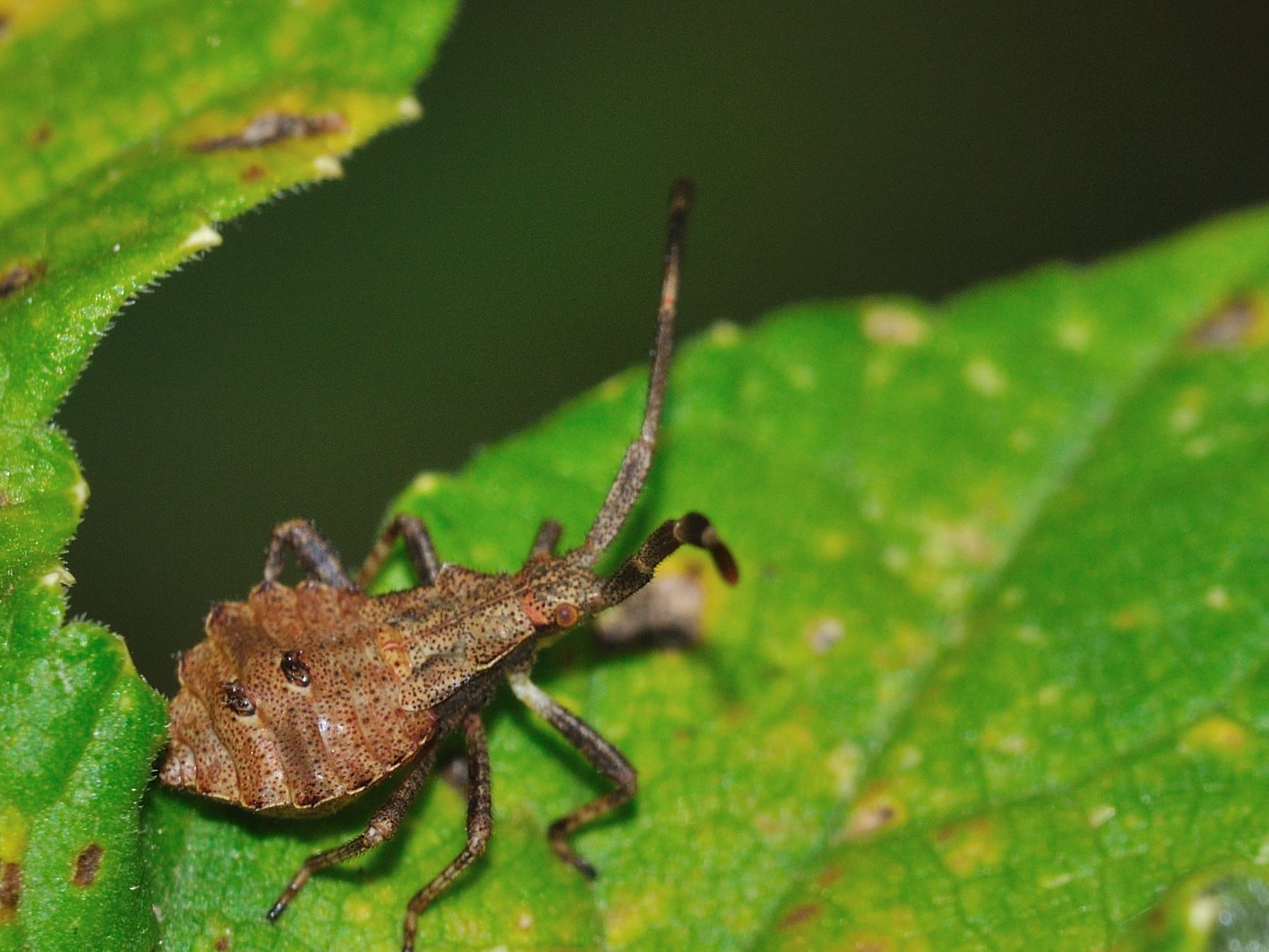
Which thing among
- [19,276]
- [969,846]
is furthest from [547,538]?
[19,276]

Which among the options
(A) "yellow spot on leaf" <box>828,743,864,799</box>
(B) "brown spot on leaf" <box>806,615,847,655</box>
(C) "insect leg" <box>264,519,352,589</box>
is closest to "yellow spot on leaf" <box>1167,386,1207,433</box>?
(B) "brown spot on leaf" <box>806,615,847,655</box>

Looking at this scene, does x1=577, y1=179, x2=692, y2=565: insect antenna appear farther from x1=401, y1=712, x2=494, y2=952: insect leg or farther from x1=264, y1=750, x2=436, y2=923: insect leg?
x1=264, y1=750, x2=436, y2=923: insect leg

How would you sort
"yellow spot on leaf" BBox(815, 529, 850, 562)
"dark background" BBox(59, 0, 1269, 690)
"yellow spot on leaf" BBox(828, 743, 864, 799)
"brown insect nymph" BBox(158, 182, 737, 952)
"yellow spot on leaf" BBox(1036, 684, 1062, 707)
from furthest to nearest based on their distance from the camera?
"dark background" BBox(59, 0, 1269, 690), "yellow spot on leaf" BBox(815, 529, 850, 562), "yellow spot on leaf" BBox(1036, 684, 1062, 707), "yellow spot on leaf" BBox(828, 743, 864, 799), "brown insect nymph" BBox(158, 182, 737, 952)

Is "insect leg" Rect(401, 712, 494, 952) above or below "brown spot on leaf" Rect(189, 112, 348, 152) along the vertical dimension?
below

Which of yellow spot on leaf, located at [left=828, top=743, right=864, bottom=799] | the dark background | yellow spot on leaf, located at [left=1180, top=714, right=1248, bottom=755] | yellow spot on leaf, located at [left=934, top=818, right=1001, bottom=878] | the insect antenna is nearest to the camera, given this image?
yellow spot on leaf, located at [left=934, top=818, right=1001, bottom=878]

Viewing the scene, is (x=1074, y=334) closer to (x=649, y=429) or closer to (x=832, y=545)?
(x=832, y=545)

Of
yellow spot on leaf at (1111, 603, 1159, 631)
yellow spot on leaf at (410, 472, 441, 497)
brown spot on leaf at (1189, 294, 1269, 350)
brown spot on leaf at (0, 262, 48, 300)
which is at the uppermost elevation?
brown spot on leaf at (0, 262, 48, 300)
